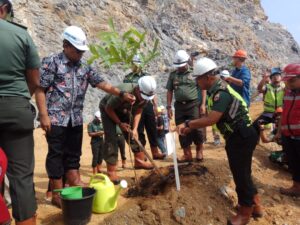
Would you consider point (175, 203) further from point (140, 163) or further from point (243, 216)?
point (140, 163)

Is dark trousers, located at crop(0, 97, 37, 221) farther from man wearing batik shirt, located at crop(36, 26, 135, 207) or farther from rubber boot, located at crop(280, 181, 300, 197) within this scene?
rubber boot, located at crop(280, 181, 300, 197)

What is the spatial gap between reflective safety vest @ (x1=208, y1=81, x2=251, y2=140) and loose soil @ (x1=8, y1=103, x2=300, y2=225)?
903 millimetres

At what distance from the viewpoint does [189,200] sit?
4062mm

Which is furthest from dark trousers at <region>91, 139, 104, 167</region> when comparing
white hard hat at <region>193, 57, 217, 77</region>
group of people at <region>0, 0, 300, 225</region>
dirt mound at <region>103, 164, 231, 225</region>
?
white hard hat at <region>193, 57, 217, 77</region>

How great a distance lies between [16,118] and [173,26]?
64.2ft

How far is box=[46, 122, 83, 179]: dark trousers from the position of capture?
375 cm

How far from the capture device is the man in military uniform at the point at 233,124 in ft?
11.6

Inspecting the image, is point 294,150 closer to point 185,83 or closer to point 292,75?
point 292,75

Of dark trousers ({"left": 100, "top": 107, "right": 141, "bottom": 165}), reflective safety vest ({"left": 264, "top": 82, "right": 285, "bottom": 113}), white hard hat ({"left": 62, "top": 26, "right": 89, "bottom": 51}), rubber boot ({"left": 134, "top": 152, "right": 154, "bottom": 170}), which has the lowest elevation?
rubber boot ({"left": 134, "top": 152, "right": 154, "bottom": 170})

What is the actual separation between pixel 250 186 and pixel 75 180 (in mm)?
1870

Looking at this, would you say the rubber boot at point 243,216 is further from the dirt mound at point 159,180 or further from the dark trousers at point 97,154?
the dark trousers at point 97,154

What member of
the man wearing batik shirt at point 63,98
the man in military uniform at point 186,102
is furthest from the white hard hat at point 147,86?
the man in military uniform at point 186,102

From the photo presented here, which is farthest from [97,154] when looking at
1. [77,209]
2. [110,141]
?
[77,209]

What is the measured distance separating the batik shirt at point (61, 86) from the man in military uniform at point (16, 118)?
80cm
